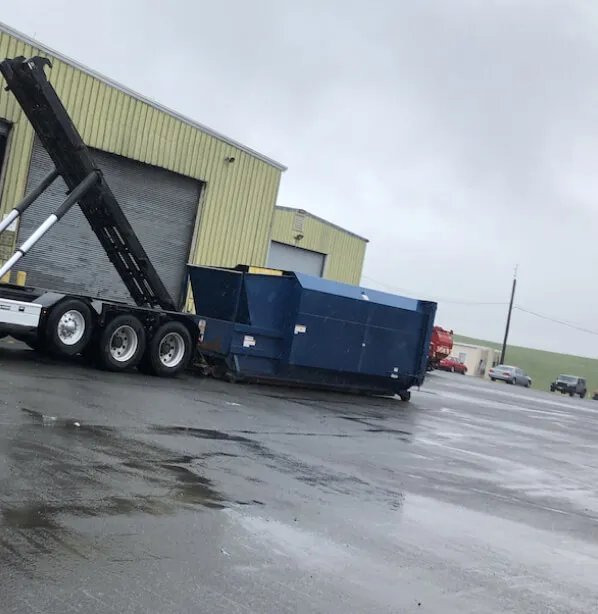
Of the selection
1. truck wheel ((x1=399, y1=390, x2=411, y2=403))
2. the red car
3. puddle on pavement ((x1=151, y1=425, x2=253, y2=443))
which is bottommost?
puddle on pavement ((x1=151, y1=425, x2=253, y2=443))

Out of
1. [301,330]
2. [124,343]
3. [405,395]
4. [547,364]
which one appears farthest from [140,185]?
[547,364]

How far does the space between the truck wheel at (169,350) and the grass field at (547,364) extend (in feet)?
249

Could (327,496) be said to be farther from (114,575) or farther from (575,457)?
(575,457)

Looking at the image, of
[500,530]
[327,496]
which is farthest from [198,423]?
[500,530]

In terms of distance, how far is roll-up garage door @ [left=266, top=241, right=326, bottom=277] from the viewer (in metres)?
34.3

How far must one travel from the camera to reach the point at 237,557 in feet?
17.4

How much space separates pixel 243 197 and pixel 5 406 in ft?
56.6

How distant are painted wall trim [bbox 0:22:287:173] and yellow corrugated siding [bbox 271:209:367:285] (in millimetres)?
7214

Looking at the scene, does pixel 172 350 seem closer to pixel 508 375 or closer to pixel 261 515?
pixel 261 515

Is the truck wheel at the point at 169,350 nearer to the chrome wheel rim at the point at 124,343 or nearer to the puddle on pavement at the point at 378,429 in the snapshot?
the chrome wheel rim at the point at 124,343

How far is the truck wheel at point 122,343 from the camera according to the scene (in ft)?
50.1

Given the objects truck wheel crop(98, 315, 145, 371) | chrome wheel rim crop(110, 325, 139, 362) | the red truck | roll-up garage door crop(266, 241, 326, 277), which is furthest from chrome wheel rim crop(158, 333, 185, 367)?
the red truck

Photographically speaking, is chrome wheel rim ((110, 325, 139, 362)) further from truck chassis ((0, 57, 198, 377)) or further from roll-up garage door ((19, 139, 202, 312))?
roll-up garage door ((19, 139, 202, 312))

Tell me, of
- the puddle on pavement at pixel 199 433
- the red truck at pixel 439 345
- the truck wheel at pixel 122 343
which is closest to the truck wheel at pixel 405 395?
the truck wheel at pixel 122 343
